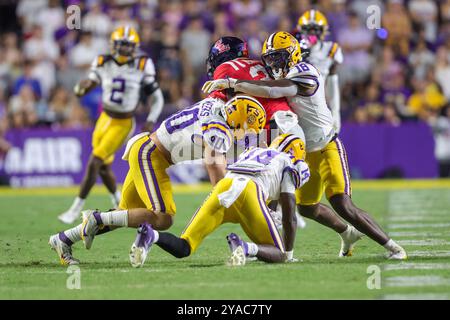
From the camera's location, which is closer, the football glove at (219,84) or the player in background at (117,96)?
the football glove at (219,84)

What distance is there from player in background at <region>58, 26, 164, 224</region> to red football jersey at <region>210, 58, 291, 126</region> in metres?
3.09

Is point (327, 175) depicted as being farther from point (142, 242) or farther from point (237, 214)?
point (142, 242)

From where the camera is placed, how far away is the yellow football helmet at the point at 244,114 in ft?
18.6

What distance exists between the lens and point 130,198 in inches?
247

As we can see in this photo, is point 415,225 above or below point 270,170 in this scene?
below

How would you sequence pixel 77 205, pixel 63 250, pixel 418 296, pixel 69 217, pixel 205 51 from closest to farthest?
pixel 418 296
pixel 63 250
pixel 69 217
pixel 77 205
pixel 205 51

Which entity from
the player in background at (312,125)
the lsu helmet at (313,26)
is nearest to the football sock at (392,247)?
the player in background at (312,125)

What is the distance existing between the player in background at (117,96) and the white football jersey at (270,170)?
384 centimetres

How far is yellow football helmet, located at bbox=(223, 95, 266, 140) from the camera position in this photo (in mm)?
5672

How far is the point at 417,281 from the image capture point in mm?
5129

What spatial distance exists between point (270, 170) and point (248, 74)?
0.99m

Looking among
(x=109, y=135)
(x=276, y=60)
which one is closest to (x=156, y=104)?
(x=109, y=135)
